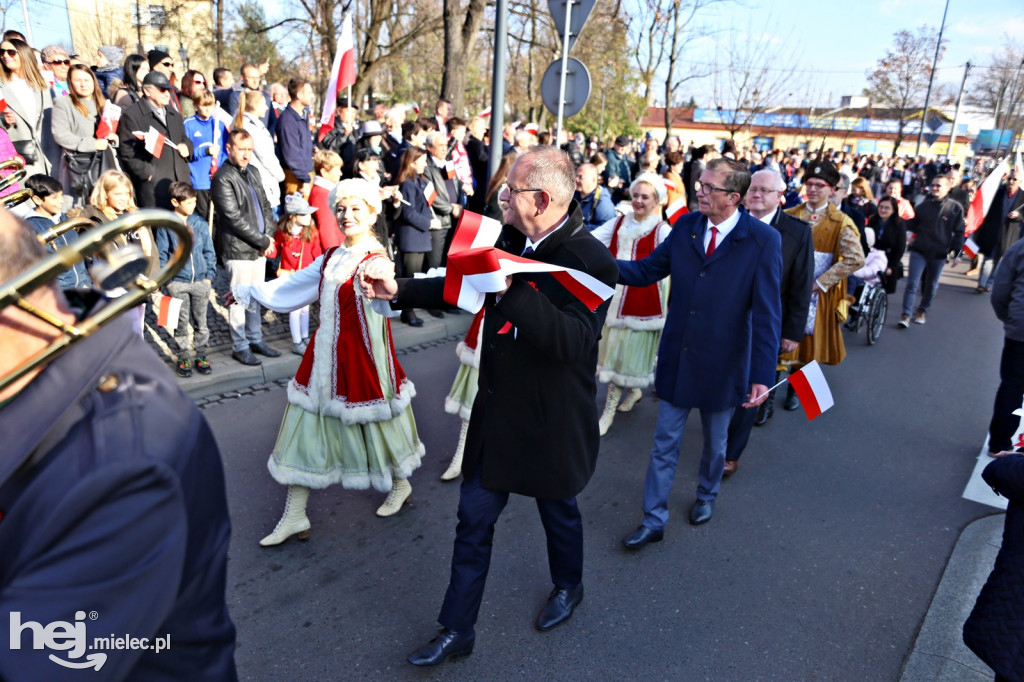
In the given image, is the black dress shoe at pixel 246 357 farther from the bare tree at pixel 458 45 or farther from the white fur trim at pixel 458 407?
the bare tree at pixel 458 45

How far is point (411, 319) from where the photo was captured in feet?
25.2

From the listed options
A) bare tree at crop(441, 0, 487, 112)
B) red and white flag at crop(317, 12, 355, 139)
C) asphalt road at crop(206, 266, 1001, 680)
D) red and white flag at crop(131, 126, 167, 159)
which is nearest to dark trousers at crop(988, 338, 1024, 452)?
asphalt road at crop(206, 266, 1001, 680)

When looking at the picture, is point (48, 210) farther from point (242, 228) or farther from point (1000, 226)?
point (1000, 226)

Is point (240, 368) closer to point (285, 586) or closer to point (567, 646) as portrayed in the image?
point (285, 586)

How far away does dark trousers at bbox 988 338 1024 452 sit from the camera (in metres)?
4.76

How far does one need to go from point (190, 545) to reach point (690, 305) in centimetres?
298

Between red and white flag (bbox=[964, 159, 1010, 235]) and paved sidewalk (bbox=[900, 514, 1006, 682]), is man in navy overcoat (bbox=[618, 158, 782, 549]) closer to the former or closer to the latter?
paved sidewalk (bbox=[900, 514, 1006, 682])

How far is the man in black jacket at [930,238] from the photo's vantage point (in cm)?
922

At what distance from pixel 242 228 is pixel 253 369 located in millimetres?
1161

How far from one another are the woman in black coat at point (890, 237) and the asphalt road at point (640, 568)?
11.6ft

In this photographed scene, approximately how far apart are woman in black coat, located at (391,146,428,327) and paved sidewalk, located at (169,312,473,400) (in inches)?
10.7

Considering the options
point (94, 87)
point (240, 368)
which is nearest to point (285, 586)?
point (240, 368)

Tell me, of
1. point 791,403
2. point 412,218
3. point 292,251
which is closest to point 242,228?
point 292,251

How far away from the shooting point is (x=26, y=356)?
1.04 m
